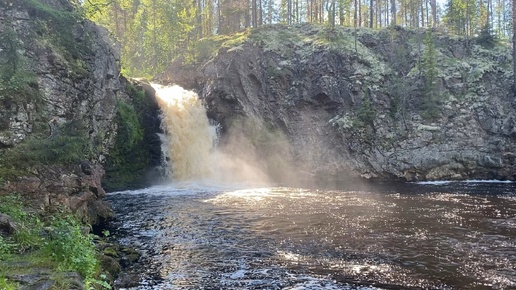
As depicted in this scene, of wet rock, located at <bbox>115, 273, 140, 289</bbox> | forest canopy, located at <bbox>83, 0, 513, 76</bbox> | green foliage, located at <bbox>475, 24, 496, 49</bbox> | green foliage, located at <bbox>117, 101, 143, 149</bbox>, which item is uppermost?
forest canopy, located at <bbox>83, 0, 513, 76</bbox>

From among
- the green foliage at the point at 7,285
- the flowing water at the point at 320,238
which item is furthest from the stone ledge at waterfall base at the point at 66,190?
the green foliage at the point at 7,285

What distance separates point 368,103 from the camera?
120 feet

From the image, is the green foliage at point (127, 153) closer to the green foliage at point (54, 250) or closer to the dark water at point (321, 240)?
the dark water at point (321, 240)

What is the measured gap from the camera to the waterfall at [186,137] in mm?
32375

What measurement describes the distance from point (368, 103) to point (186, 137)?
17.5 metres

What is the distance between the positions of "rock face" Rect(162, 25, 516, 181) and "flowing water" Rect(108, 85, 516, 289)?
301 inches

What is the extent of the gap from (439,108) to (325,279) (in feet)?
105

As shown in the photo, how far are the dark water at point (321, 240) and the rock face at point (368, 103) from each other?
9.27m

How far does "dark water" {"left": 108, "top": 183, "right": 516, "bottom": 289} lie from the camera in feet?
36.3

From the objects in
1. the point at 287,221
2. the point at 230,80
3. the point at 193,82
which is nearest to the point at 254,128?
the point at 230,80

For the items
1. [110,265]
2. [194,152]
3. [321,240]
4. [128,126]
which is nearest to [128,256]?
[110,265]

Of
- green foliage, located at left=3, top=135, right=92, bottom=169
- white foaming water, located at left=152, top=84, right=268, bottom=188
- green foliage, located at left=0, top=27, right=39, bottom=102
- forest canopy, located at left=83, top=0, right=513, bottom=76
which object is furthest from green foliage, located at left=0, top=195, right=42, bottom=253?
forest canopy, located at left=83, top=0, right=513, bottom=76

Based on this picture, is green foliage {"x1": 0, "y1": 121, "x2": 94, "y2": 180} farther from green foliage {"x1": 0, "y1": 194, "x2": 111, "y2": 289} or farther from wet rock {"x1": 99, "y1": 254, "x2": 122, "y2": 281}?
wet rock {"x1": 99, "y1": 254, "x2": 122, "y2": 281}

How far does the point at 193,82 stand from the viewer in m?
40.6
